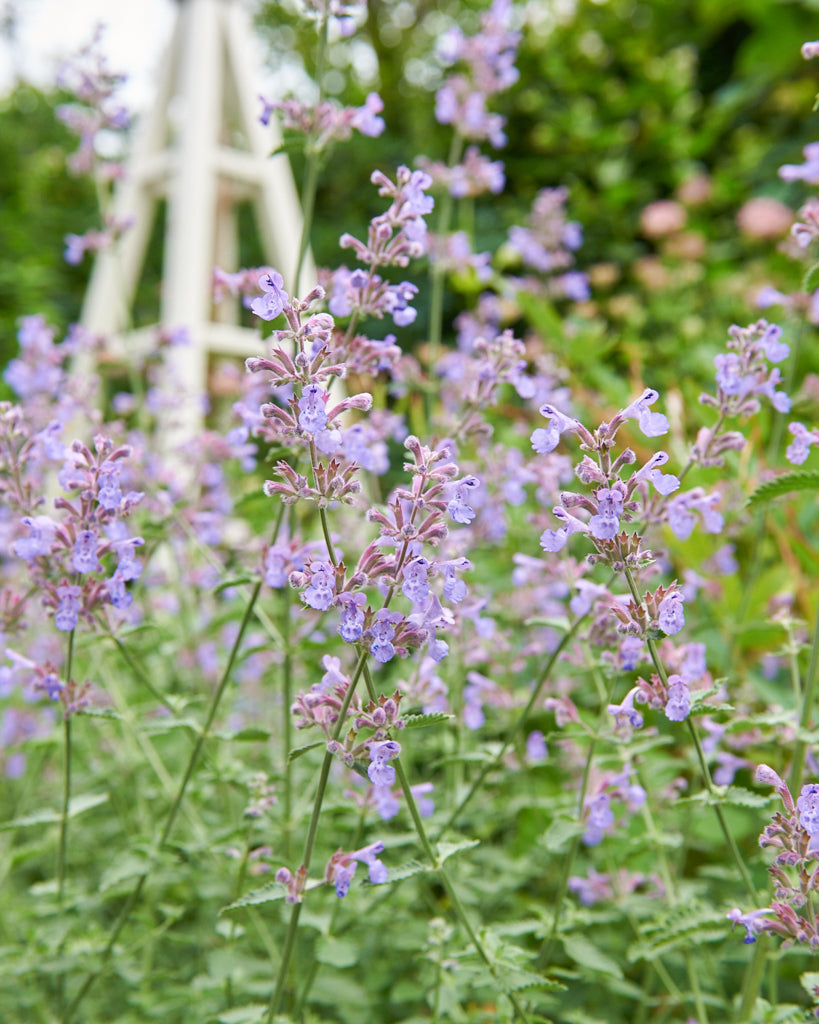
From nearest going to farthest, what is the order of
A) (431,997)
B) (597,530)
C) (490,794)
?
(597,530)
(431,997)
(490,794)

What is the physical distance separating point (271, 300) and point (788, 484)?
3.06 ft

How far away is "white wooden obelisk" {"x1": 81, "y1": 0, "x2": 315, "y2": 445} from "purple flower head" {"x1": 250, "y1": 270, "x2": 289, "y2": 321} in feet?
13.6

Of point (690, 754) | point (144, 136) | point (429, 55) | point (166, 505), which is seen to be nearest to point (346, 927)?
point (690, 754)

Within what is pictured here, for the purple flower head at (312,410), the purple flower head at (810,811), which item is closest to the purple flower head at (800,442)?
the purple flower head at (810,811)

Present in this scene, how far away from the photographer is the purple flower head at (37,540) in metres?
1.70

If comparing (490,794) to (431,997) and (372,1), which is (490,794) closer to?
(431,997)

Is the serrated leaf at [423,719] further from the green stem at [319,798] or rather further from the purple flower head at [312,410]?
the purple flower head at [312,410]

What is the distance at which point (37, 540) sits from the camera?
1750mm

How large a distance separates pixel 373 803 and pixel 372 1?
9.95 meters

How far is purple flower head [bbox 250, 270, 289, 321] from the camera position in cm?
142

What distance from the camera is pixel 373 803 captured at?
209 cm

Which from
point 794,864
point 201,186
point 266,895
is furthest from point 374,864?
point 201,186

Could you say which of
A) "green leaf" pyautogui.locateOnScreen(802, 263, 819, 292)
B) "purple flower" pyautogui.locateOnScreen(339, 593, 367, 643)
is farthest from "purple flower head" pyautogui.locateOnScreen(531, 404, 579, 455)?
"green leaf" pyautogui.locateOnScreen(802, 263, 819, 292)

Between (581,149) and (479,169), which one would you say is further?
(581,149)
